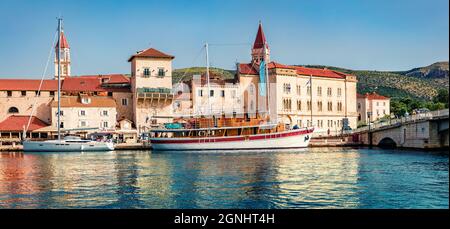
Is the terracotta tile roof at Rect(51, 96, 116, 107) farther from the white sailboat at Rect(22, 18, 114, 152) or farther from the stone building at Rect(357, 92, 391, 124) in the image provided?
the stone building at Rect(357, 92, 391, 124)

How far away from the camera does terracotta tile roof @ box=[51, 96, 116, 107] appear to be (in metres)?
52.3

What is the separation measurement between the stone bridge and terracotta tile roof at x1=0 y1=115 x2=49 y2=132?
31.0 metres

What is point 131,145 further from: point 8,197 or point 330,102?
point 8,197

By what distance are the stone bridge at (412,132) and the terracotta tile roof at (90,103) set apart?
25.0 metres

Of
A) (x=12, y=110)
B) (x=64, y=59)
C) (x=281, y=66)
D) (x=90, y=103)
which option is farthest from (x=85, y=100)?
(x=281, y=66)

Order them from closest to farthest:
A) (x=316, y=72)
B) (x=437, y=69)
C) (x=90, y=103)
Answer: (x=437, y=69), (x=90, y=103), (x=316, y=72)

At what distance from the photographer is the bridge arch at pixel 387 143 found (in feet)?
144

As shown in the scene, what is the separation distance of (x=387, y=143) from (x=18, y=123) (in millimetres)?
34859

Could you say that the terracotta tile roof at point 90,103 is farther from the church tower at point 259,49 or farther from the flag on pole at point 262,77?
the church tower at point 259,49

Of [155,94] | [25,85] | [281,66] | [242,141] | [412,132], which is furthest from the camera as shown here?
[281,66]

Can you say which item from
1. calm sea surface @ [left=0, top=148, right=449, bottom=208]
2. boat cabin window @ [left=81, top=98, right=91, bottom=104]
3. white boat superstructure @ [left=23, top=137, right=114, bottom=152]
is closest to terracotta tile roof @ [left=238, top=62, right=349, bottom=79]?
boat cabin window @ [left=81, top=98, right=91, bottom=104]

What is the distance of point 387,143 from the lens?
1770 inches

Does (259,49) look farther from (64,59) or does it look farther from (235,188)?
(235,188)

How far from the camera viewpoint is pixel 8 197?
14523 mm
